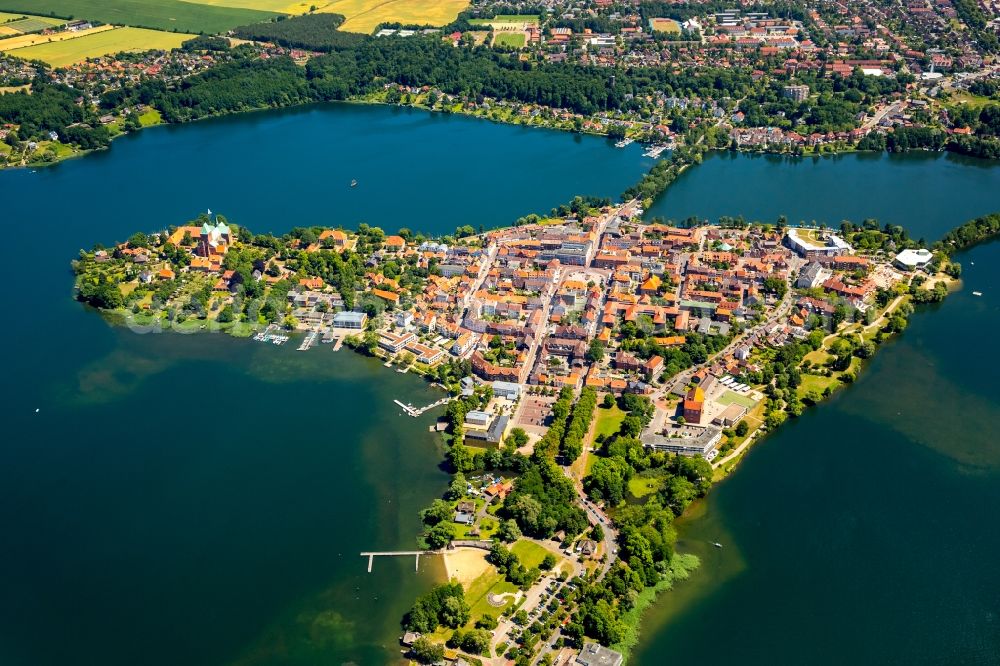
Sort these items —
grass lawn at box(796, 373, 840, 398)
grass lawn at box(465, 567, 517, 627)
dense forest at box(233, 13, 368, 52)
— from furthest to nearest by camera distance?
1. dense forest at box(233, 13, 368, 52)
2. grass lawn at box(796, 373, 840, 398)
3. grass lawn at box(465, 567, 517, 627)

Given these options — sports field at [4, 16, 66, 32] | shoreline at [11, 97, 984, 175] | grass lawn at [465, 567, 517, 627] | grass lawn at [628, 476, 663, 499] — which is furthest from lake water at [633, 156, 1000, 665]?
sports field at [4, 16, 66, 32]

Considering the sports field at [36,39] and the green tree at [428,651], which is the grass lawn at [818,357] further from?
the sports field at [36,39]

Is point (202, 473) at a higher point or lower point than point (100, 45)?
lower

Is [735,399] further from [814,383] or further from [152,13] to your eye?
[152,13]

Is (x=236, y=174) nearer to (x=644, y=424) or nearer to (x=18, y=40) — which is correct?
(x=644, y=424)

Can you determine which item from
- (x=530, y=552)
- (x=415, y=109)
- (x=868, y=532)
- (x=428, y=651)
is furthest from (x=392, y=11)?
(x=428, y=651)

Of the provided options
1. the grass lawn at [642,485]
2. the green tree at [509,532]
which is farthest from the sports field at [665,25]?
the green tree at [509,532]

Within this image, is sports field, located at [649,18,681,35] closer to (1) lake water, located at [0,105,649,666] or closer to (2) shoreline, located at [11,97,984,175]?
(2) shoreline, located at [11,97,984,175]
